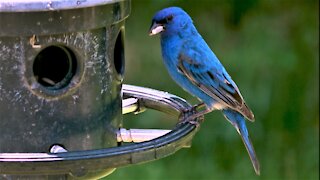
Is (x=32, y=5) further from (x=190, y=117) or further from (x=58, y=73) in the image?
(x=190, y=117)

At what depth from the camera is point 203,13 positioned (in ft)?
21.6

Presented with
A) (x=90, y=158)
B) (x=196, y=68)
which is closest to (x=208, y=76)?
(x=196, y=68)

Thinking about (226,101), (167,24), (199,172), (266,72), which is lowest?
(199,172)

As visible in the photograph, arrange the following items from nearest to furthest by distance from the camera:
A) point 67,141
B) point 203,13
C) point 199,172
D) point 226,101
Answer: point 67,141 → point 226,101 → point 199,172 → point 203,13

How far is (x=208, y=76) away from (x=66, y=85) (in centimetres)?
84

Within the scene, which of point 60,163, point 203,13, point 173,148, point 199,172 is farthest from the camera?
point 203,13

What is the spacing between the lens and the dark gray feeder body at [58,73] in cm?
330

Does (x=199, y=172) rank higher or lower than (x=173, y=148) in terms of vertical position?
lower

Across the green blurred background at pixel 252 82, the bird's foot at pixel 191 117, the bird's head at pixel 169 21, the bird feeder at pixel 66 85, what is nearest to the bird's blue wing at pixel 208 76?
the bird's head at pixel 169 21

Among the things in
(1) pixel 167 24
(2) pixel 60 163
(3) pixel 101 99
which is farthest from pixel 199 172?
(2) pixel 60 163

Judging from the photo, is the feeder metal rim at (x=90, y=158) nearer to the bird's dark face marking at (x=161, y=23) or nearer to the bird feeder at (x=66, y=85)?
the bird feeder at (x=66, y=85)

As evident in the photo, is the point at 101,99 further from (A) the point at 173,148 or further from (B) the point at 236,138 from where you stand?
(B) the point at 236,138

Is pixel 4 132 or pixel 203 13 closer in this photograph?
pixel 4 132

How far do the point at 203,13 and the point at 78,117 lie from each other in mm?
3195
